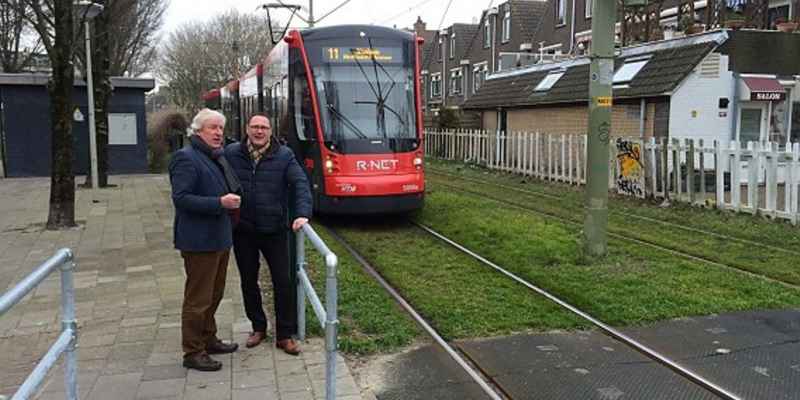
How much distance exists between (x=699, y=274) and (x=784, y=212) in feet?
16.0

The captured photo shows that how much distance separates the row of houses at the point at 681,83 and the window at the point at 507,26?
432 inches

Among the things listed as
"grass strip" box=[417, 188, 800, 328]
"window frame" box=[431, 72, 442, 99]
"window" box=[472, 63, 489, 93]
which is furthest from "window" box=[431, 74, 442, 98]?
"grass strip" box=[417, 188, 800, 328]

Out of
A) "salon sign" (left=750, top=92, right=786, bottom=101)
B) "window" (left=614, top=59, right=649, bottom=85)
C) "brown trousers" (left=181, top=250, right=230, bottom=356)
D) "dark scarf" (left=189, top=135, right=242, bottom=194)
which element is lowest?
"brown trousers" (left=181, top=250, right=230, bottom=356)

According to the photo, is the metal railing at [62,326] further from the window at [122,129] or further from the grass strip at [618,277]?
the window at [122,129]

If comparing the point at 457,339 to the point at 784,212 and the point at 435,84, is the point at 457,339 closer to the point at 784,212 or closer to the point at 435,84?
the point at 784,212

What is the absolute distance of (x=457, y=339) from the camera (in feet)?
18.4

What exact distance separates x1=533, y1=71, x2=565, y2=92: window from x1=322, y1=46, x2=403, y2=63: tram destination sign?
1185cm

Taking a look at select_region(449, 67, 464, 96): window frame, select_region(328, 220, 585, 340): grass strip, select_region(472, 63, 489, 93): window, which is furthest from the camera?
select_region(449, 67, 464, 96): window frame

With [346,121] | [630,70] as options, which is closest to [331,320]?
[346,121]

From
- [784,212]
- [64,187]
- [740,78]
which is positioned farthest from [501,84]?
[64,187]

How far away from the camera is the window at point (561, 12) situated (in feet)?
110

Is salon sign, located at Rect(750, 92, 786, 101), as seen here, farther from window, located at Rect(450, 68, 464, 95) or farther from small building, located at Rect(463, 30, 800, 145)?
window, located at Rect(450, 68, 464, 95)

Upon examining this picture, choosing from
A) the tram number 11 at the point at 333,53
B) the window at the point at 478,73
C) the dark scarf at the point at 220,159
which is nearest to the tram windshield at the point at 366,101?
the tram number 11 at the point at 333,53

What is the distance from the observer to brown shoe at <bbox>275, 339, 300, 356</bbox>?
514 centimetres
